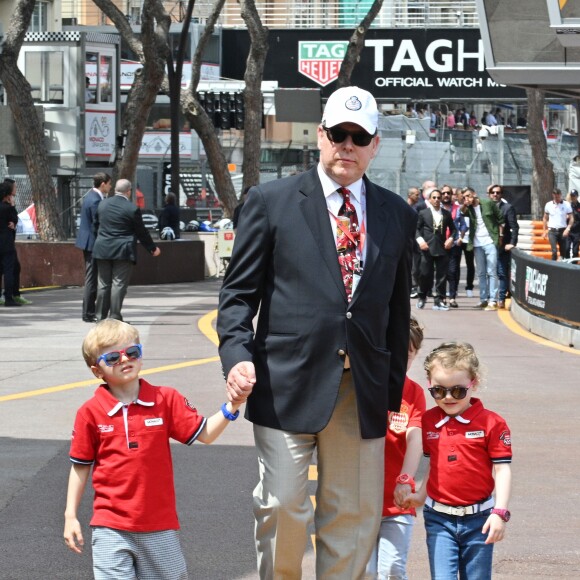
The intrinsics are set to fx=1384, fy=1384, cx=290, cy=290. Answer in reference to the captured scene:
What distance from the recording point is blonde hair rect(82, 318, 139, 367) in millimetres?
4527

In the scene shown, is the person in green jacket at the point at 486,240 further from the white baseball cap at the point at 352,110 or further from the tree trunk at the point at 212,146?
the white baseball cap at the point at 352,110

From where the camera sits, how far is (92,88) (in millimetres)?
36594

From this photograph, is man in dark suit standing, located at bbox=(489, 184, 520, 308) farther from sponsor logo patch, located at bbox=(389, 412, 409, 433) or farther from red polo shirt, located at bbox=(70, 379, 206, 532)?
red polo shirt, located at bbox=(70, 379, 206, 532)

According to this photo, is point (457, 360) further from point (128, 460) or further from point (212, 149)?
point (212, 149)

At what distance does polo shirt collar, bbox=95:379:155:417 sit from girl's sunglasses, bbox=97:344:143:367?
0.33ft

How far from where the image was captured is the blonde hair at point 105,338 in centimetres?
453

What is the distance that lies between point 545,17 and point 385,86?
31908 mm

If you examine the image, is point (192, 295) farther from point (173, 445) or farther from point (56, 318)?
point (173, 445)

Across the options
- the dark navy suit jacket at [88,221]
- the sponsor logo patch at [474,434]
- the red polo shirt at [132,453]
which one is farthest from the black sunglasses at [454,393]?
the dark navy suit jacket at [88,221]

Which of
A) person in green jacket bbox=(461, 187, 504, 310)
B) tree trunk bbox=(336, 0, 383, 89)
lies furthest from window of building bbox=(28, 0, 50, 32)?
person in green jacket bbox=(461, 187, 504, 310)

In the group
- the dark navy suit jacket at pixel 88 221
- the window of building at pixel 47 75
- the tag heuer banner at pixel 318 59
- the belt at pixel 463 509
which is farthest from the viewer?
the tag heuer banner at pixel 318 59

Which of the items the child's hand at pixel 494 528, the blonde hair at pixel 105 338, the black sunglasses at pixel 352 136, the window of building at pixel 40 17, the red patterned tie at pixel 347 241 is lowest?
the child's hand at pixel 494 528

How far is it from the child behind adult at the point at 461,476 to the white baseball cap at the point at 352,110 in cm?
85

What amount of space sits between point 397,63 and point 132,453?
162ft
